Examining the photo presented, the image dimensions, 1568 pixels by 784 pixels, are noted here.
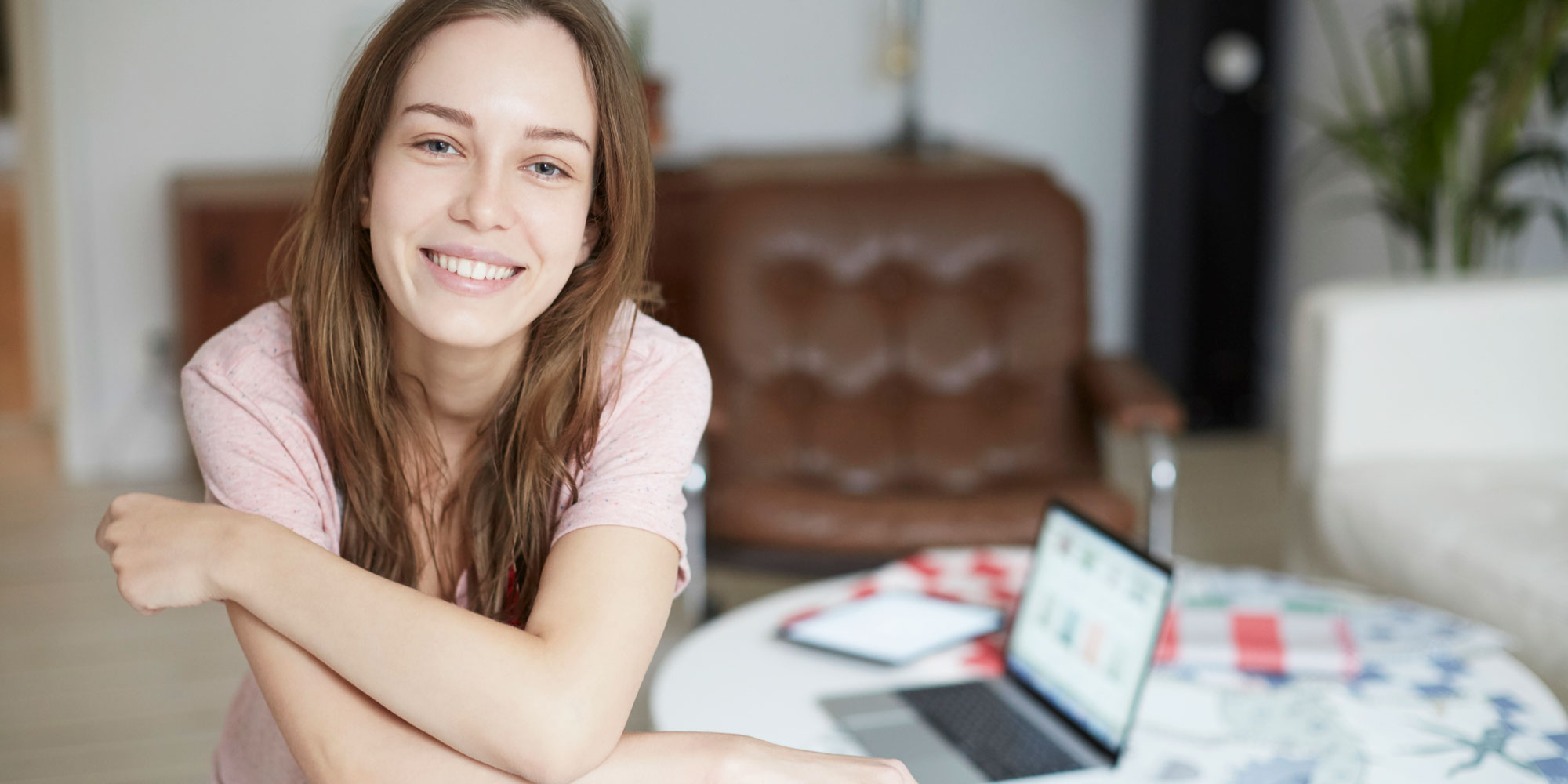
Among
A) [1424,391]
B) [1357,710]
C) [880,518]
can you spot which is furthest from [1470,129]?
[1357,710]

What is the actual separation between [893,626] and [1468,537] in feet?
3.29

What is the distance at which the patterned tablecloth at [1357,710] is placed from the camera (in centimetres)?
117

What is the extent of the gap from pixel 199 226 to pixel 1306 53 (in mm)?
2973

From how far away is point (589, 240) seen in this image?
3.67 feet

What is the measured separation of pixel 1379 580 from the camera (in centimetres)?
218

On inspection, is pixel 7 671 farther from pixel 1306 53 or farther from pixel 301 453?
pixel 1306 53

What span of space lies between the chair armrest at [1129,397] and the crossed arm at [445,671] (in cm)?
142

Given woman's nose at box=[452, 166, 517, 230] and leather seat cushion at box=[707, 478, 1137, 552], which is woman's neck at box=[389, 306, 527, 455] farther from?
leather seat cushion at box=[707, 478, 1137, 552]

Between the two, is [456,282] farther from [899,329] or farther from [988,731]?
[899,329]

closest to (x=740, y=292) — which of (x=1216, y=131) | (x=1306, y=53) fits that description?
(x=1216, y=131)

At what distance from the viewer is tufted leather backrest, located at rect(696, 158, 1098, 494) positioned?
2.62 m

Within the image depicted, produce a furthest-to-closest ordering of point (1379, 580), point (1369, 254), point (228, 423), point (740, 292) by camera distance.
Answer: point (1369, 254)
point (740, 292)
point (1379, 580)
point (228, 423)

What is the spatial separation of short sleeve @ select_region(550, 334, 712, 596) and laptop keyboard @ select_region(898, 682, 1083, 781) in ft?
0.98

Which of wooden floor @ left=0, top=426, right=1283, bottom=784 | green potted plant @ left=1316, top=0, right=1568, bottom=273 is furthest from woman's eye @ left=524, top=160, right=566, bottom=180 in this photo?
green potted plant @ left=1316, top=0, right=1568, bottom=273
